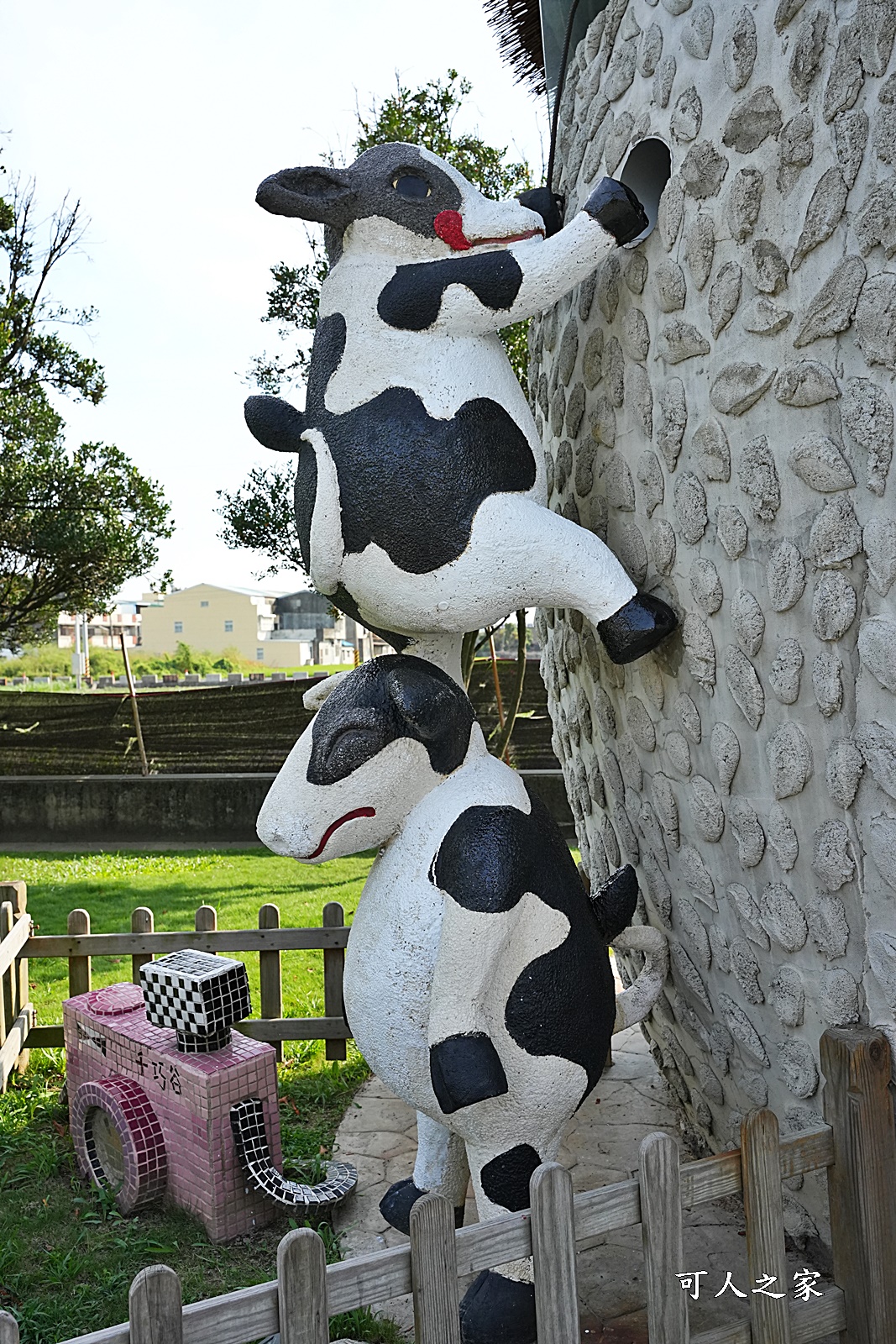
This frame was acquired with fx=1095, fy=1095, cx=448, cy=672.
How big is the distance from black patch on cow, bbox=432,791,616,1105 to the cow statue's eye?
158cm

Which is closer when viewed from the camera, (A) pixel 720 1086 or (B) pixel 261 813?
(B) pixel 261 813

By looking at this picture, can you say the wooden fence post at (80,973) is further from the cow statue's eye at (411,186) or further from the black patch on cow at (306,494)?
the cow statue's eye at (411,186)

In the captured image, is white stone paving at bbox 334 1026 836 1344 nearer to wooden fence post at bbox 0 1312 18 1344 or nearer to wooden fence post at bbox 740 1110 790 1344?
wooden fence post at bbox 740 1110 790 1344

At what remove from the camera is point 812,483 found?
7.47 ft

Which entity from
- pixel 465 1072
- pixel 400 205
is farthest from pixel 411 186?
pixel 465 1072

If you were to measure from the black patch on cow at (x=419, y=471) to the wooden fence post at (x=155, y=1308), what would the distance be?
159 cm

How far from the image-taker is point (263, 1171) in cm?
362

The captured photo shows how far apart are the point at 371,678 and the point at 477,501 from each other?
21.1 inches

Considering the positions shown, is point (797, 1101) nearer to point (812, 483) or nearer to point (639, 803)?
point (639, 803)

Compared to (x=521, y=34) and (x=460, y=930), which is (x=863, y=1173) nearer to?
(x=460, y=930)

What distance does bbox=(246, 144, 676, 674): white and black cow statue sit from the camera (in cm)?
266

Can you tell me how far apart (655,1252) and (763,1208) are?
0.27 meters

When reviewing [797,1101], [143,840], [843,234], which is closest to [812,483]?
[843,234]

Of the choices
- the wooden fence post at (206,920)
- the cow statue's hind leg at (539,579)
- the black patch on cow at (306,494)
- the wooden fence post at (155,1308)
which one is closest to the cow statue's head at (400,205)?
the black patch on cow at (306,494)
